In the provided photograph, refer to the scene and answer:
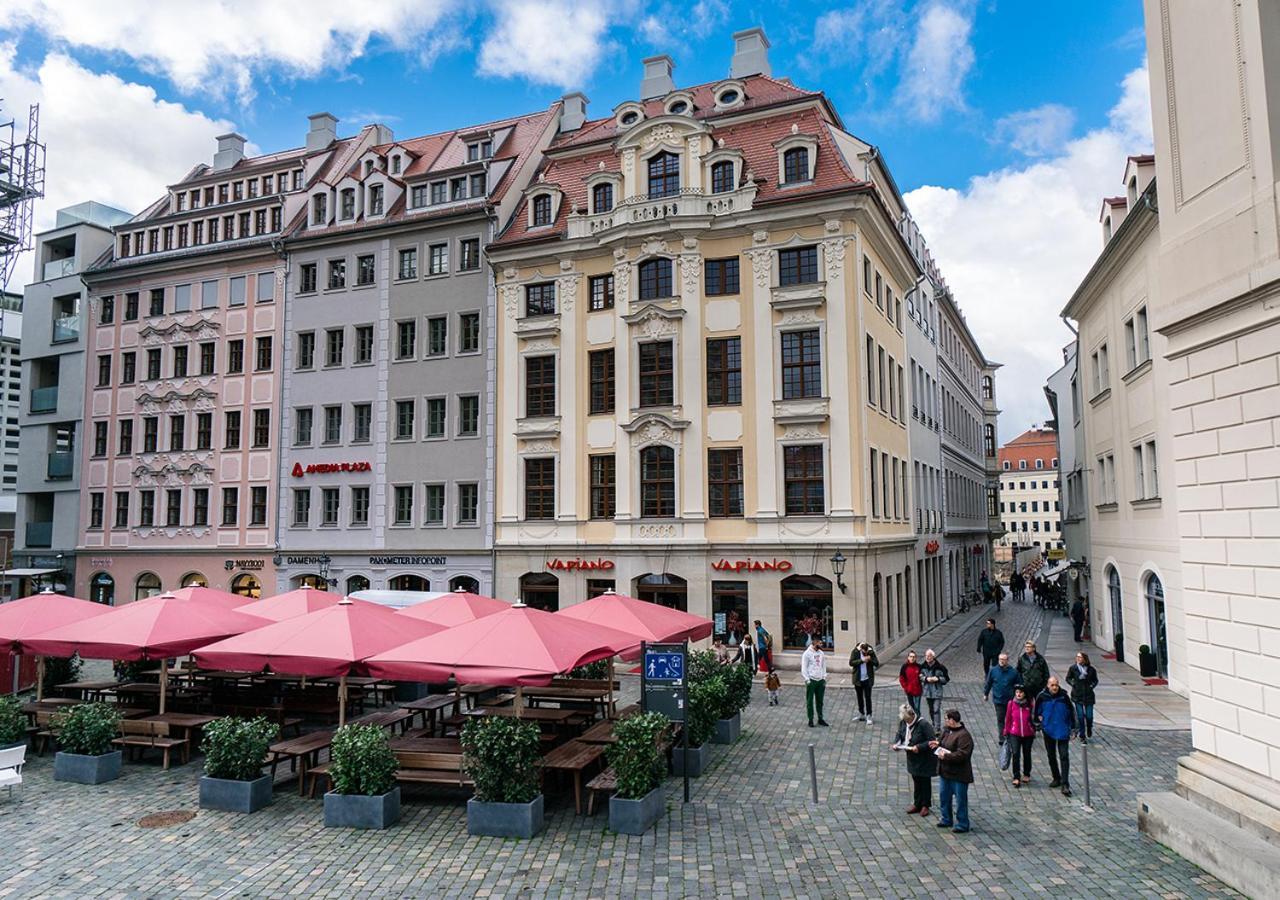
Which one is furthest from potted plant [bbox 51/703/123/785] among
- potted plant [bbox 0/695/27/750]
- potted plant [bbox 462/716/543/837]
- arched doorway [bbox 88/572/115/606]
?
arched doorway [bbox 88/572/115/606]

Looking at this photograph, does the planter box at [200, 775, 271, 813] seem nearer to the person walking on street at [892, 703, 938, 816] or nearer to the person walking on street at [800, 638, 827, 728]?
the person walking on street at [892, 703, 938, 816]

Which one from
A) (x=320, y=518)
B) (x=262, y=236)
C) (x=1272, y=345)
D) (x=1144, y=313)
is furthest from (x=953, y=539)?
(x=1272, y=345)

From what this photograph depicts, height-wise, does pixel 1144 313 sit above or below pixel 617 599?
above

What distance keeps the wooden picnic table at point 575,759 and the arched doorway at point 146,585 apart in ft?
101

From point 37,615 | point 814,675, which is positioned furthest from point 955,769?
point 37,615

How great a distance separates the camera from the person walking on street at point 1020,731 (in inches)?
558

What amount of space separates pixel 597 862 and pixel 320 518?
27376 millimetres

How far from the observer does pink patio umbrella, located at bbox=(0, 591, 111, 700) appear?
17719mm

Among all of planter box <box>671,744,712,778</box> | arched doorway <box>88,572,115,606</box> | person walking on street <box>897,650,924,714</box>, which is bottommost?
planter box <box>671,744,712,778</box>

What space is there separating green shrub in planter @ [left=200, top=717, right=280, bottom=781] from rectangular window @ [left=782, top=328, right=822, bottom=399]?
19271mm

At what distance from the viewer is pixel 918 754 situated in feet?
41.1

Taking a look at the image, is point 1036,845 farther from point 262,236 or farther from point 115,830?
point 262,236

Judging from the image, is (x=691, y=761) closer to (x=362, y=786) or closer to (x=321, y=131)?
(x=362, y=786)

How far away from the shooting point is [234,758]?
13.4m
